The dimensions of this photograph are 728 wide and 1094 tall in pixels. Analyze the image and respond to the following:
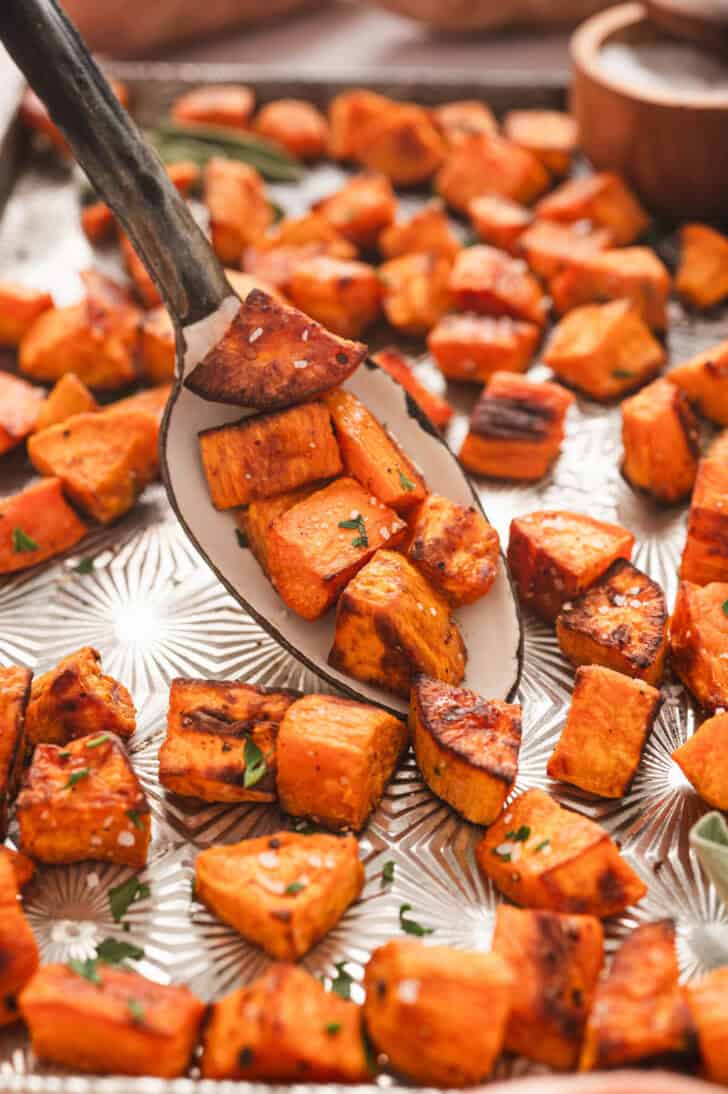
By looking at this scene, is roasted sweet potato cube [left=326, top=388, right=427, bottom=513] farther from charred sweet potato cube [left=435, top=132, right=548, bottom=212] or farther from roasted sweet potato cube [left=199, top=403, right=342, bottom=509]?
charred sweet potato cube [left=435, top=132, right=548, bottom=212]

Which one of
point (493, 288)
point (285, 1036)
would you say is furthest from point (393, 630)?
point (493, 288)

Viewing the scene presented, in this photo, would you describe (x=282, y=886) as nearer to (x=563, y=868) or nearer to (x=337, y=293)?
(x=563, y=868)

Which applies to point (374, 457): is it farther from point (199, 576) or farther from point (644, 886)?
point (644, 886)

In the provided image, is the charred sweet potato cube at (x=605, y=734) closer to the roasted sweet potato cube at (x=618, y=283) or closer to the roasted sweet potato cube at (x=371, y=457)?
the roasted sweet potato cube at (x=371, y=457)

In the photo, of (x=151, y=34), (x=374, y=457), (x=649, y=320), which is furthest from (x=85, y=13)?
(x=374, y=457)

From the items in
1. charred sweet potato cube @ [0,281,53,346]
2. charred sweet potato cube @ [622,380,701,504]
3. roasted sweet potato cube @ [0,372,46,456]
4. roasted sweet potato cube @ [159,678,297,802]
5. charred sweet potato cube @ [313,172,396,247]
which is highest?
charred sweet potato cube @ [0,281,53,346]

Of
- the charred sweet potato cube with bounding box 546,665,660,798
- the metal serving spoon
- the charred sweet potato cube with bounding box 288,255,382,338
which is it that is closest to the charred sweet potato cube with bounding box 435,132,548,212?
the charred sweet potato cube with bounding box 288,255,382,338

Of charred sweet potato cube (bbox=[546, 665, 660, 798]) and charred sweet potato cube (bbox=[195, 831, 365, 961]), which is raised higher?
charred sweet potato cube (bbox=[195, 831, 365, 961])
